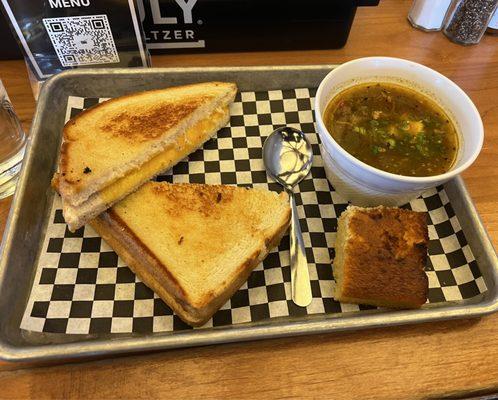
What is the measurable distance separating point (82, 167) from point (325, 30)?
3.54ft

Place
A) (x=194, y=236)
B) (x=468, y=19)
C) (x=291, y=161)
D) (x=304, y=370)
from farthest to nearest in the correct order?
(x=468, y=19) → (x=291, y=161) → (x=194, y=236) → (x=304, y=370)

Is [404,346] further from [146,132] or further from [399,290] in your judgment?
[146,132]

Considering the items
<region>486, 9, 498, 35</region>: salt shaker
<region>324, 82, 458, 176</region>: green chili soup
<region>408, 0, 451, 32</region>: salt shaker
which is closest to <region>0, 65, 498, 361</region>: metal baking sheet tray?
<region>324, 82, 458, 176</region>: green chili soup

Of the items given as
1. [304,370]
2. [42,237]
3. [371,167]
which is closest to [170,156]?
[42,237]

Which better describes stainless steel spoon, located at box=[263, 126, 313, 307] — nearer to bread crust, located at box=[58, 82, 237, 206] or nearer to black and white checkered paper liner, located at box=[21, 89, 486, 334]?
black and white checkered paper liner, located at box=[21, 89, 486, 334]

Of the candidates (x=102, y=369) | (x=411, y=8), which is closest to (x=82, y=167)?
(x=102, y=369)

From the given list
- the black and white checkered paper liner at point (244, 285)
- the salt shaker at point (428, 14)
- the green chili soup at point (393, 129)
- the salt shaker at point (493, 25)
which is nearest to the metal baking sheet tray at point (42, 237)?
the black and white checkered paper liner at point (244, 285)

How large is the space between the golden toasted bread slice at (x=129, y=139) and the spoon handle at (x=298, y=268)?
0.45 meters

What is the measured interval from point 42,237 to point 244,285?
602 millimetres

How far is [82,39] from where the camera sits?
136cm

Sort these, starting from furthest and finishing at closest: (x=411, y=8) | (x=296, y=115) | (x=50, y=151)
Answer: (x=411, y=8)
(x=296, y=115)
(x=50, y=151)

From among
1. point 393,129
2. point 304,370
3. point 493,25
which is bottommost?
point 304,370

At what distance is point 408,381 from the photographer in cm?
99

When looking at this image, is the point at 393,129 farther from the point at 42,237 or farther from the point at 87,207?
the point at 42,237
